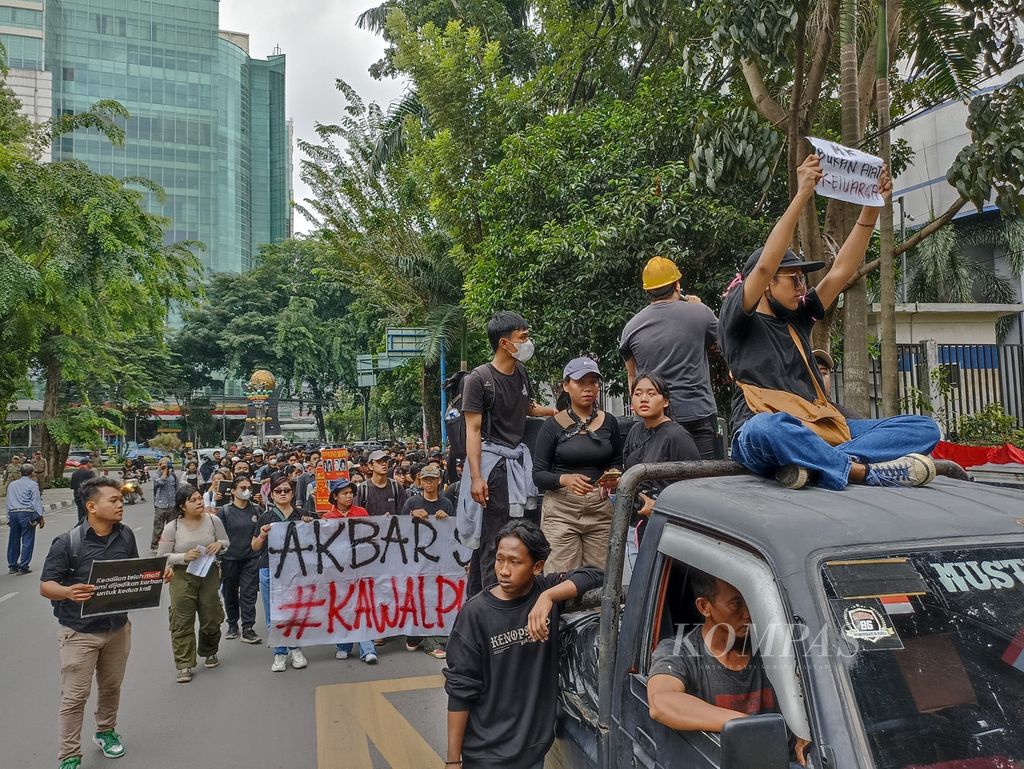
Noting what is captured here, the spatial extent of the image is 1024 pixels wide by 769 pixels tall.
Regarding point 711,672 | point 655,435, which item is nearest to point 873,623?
point 711,672

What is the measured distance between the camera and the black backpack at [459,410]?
4.92m

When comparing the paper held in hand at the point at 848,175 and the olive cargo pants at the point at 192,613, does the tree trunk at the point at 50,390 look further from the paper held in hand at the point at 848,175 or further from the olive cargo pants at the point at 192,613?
the paper held in hand at the point at 848,175

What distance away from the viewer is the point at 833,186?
3139 mm

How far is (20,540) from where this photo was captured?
12.6 m

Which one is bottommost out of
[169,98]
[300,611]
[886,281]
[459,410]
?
[300,611]

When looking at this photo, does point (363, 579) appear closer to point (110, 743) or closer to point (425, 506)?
point (425, 506)

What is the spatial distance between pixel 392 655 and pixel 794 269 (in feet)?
17.5

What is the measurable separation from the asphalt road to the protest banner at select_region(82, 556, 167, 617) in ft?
3.08

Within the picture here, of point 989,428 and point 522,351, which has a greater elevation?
point 522,351

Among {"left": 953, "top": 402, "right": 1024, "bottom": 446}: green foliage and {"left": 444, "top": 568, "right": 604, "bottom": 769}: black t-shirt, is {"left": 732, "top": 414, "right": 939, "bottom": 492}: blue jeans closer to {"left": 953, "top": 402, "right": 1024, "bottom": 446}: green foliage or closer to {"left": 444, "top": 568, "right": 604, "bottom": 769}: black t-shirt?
{"left": 444, "top": 568, "right": 604, "bottom": 769}: black t-shirt

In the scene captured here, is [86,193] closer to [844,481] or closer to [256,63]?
[844,481]

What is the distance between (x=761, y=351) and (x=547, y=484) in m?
1.62

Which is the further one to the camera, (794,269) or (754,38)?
(754,38)

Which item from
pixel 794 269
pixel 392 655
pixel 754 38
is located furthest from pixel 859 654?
pixel 754 38
